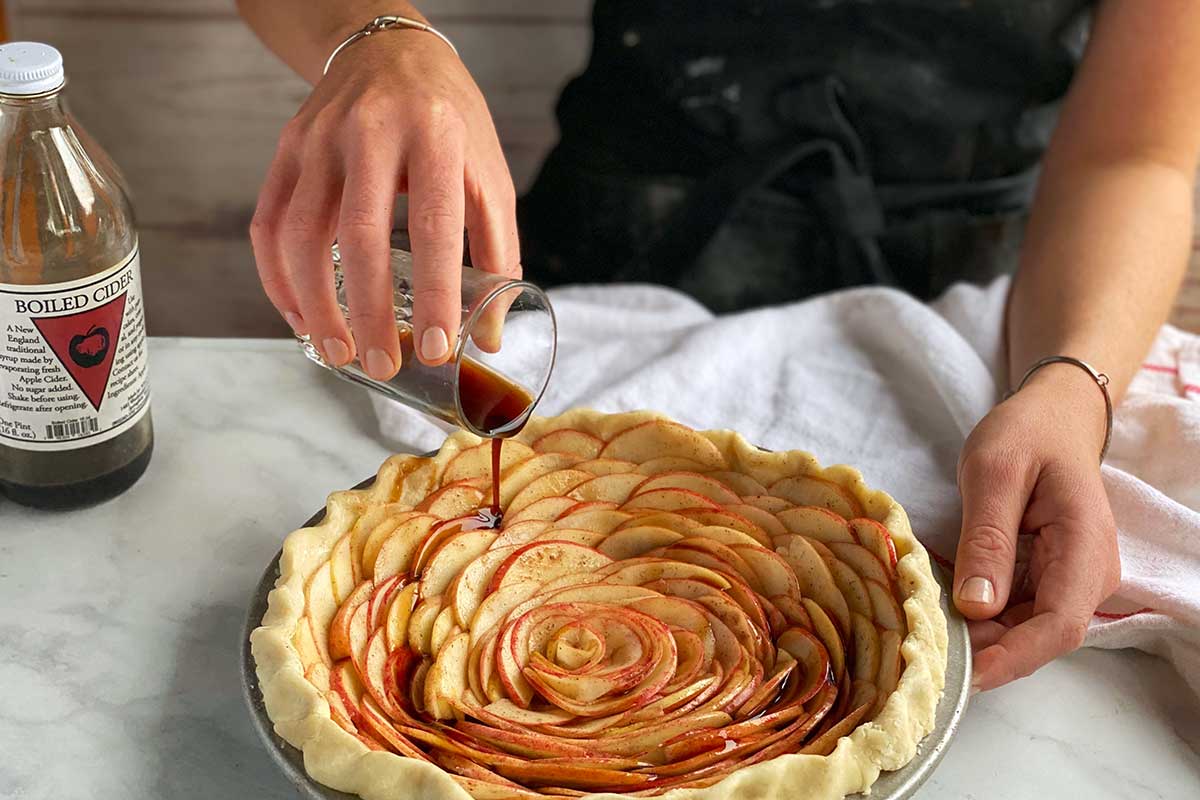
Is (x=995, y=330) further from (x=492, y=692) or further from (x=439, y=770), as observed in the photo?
(x=439, y=770)

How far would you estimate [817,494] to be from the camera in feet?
4.50

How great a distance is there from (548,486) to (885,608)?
0.38m

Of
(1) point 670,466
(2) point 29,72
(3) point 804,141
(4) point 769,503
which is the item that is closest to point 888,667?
(4) point 769,503

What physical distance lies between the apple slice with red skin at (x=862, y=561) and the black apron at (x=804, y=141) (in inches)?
37.4

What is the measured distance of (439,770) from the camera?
1008 mm

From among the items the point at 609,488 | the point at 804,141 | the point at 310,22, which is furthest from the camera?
the point at 804,141

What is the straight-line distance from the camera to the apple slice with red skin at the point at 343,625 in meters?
1.18

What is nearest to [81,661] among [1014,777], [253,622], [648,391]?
[253,622]

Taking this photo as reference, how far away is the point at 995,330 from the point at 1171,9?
502 millimetres

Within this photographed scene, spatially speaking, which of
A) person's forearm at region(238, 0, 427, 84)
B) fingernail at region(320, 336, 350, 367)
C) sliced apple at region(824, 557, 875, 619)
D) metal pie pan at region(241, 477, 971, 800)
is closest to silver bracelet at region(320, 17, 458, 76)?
person's forearm at region(238, 0, 427, 84)

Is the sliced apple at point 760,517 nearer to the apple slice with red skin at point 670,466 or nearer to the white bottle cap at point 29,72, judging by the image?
the apple slice with red skin at point 670,466

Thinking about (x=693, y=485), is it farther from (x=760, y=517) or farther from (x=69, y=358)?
(x=69, y=358)

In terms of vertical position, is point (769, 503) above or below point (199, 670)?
above

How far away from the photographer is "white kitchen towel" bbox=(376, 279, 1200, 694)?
1.43 meters
